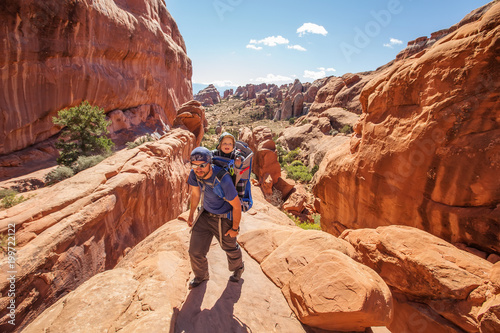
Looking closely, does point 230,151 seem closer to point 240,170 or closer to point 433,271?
point 240,170

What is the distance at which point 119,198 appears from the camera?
20.6ft

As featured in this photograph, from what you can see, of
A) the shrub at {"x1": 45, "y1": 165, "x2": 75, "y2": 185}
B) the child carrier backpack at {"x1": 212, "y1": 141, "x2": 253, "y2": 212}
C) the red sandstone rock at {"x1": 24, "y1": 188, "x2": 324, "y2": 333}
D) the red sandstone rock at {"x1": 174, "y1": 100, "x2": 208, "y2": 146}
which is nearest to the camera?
the red sandstone rock at {"x1": 24, "y1": 188, "x2": 324, "y2": 333}

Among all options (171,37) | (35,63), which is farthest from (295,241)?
(171,37)

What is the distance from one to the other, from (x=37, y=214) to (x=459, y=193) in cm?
946

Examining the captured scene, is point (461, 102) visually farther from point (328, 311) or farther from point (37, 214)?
point (37, 214)

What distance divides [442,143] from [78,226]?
28.4ft

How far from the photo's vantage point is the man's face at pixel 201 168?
2.92 m

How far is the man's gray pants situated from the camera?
10.7 feet

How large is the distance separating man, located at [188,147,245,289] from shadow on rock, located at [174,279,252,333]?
307mm

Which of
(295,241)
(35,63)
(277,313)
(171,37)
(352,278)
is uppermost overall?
(171,37)

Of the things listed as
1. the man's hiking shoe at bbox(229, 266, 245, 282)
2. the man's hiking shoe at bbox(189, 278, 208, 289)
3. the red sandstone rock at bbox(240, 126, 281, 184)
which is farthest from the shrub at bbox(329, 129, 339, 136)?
the man's hiking shoe at bbox(189, 278, 208, 289)

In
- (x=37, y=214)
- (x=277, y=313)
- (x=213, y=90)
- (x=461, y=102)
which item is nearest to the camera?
(x=277, y=313)

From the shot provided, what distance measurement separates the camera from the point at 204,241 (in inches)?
131

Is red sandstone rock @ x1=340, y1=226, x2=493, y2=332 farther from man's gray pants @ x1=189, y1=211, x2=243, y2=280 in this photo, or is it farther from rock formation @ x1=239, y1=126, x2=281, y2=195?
rock formation @ x1=239, y1=126, x2=281, y2=195
